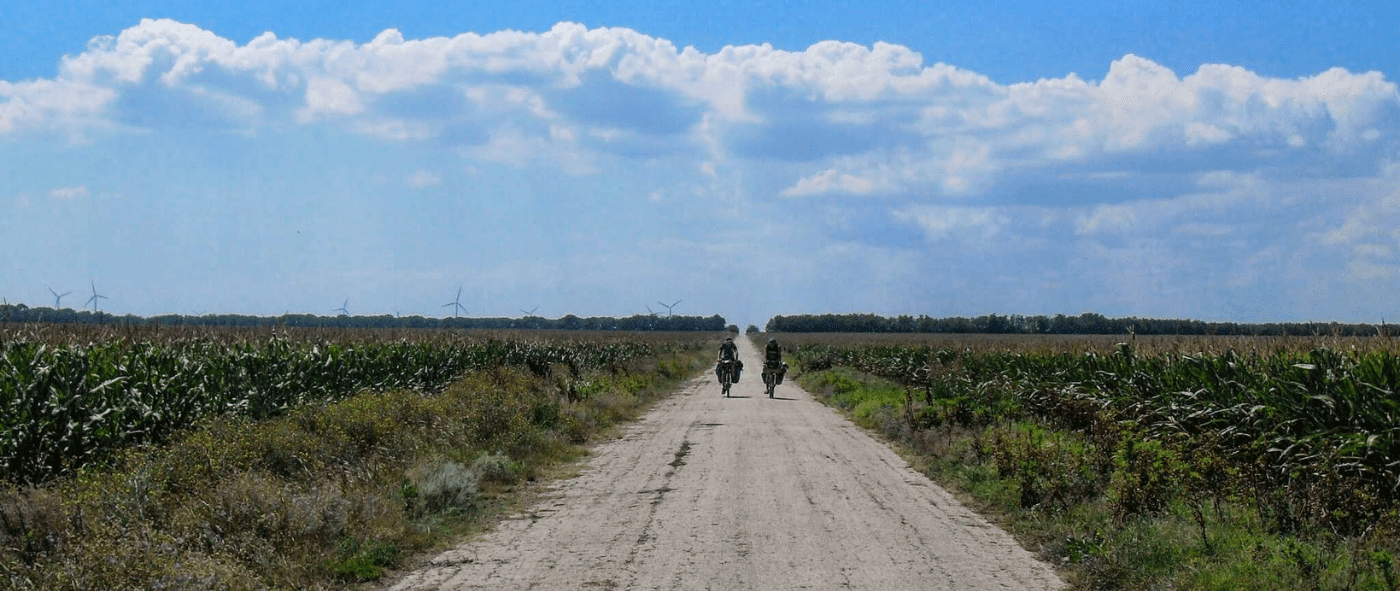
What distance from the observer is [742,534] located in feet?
31.9

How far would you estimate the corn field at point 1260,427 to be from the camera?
9.72 m

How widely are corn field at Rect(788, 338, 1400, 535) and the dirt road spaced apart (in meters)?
2.02

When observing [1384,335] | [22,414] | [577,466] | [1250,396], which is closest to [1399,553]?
[1250,396]

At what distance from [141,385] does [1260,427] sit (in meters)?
A: 14.2

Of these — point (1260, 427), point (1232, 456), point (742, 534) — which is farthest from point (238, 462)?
point (1260, 427)

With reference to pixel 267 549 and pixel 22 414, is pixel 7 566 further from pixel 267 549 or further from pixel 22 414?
pixel 22 414

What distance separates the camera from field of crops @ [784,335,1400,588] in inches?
345

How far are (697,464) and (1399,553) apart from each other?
30.1 feet

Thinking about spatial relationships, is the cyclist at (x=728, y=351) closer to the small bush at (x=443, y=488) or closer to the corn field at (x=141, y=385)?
the corn field at (x=141, y=385)

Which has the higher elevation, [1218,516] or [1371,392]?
[1371,392]

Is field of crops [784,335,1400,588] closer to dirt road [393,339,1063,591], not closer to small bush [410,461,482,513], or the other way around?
dirt road [393,339,1063,591]

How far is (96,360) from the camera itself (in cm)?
1346

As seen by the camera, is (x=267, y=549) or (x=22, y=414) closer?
(x=267, y=549)

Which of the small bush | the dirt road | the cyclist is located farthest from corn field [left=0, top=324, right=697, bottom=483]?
the cyclist
